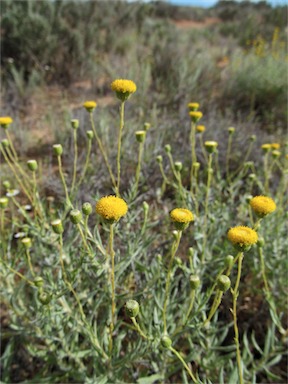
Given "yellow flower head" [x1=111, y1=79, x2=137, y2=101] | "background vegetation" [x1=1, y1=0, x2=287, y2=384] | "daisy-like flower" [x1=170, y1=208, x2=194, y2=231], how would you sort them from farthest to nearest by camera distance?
1. "background vegetation" [x1=1, y1=0, x2=287, y2=384]
2. "yellow flower head" [x1=111, y1=79, x2=137, y2=101]
3. "daisy-like flower" [x1=170, y1=208, x2=194, y2=231]

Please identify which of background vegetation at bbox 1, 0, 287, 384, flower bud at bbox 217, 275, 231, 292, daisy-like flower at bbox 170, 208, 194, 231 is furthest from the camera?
background vegetation at bbox 1, 0, 287, 384

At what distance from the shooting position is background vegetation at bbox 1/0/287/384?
1815 millimetres

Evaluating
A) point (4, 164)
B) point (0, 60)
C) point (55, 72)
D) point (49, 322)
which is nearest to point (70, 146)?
point (4, 164)

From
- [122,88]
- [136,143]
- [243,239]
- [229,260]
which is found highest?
[122,88]

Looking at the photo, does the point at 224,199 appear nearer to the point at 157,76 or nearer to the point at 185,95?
the point at 185,95

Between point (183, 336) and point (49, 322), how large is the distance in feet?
2.44

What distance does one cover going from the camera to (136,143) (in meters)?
3.47

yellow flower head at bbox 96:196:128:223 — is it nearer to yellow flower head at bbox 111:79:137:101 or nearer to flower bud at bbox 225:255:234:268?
flower bud at bbox 225:255:234:268

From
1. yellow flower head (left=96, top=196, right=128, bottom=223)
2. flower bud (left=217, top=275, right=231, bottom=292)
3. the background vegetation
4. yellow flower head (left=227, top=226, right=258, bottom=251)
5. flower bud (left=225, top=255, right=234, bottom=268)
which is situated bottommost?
the background vegetation

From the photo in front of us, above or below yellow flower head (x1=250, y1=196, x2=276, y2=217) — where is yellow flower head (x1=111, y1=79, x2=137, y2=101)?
above

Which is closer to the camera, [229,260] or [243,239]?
[243,239]

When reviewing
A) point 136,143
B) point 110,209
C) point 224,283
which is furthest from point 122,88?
point 136,143

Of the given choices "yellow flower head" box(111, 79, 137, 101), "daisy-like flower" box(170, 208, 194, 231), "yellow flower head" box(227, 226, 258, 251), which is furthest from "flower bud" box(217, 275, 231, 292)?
"yellow flower head" box(111, 79, 137, 101)

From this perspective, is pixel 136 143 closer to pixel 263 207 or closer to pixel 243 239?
pixel 263 207
